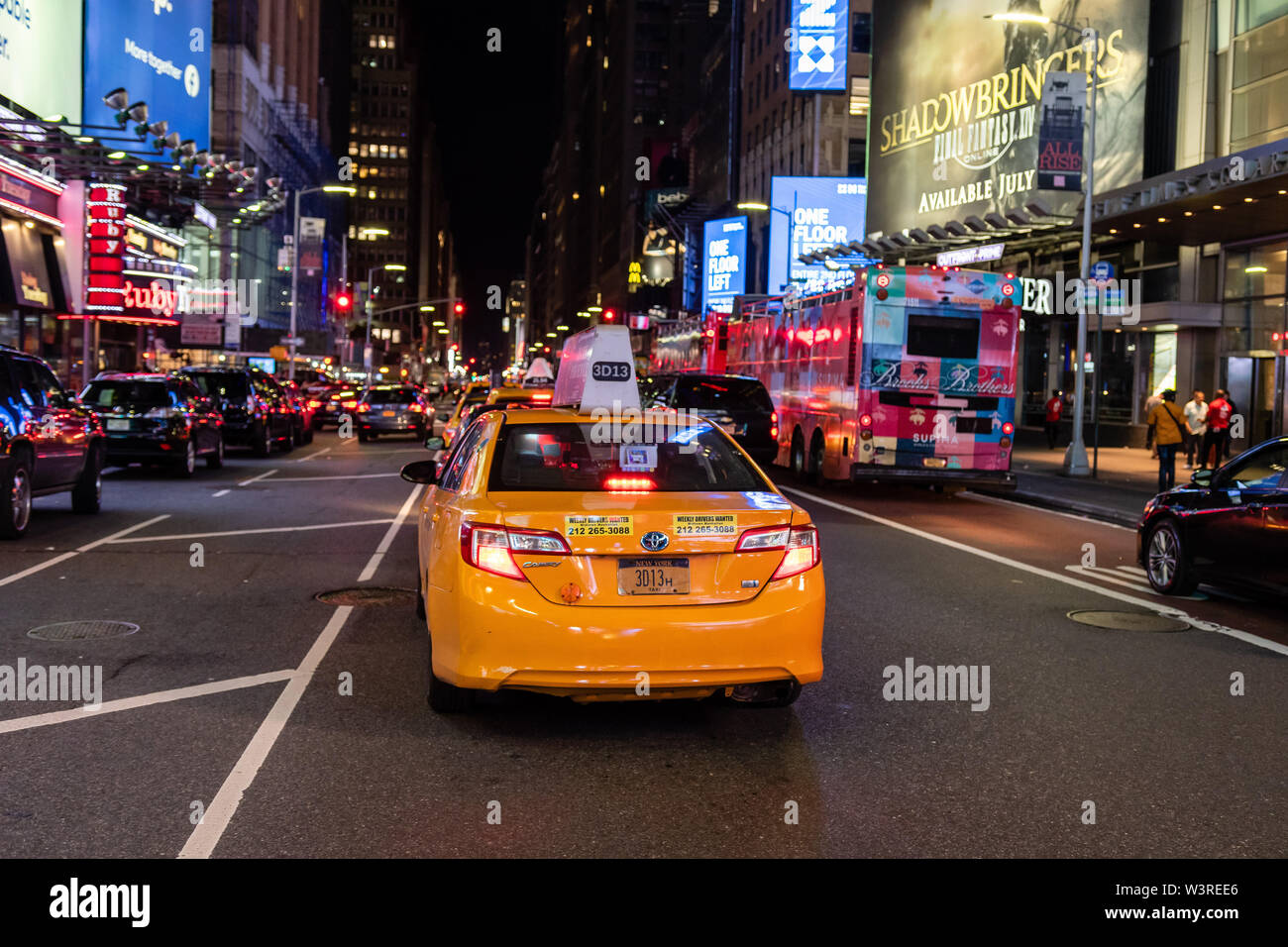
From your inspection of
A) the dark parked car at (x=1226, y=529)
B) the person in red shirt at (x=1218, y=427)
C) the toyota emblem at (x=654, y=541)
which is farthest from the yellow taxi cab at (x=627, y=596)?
the person in red shirt at (x=1218, y=427)

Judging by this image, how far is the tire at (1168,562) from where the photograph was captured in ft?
38.0

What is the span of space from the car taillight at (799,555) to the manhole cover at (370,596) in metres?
4.80

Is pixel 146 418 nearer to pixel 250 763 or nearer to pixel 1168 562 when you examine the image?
pixel 1168 562

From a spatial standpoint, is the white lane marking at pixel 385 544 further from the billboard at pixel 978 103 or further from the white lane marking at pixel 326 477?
the billboard at pixel 978 103

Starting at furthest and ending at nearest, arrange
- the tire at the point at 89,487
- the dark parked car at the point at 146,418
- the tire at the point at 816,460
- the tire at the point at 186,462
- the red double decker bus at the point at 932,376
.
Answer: the tire at the point at 816,460 < the tire at the point at 186,462 < the dark parked car at the point at 146,418 < the red double decker bus at the point at 932,376 < the tire at the point at 89,487

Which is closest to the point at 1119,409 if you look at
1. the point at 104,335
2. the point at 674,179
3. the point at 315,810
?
the point at 104,335

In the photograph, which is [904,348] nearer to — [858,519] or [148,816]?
[858,519]

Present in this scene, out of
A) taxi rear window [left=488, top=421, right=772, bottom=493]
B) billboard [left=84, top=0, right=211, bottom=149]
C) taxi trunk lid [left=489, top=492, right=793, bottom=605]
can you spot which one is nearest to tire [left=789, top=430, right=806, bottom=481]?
taxi rear window [left=488, top=421, right=772, bottom=493]

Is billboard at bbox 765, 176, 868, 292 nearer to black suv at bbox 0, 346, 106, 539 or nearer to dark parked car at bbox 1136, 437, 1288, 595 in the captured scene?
black suv at bbox 0, 346, 106, 539

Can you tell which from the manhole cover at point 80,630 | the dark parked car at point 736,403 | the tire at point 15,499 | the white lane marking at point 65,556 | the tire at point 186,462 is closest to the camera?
the manhole cover at point 80,630

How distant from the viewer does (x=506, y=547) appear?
20.6 feet

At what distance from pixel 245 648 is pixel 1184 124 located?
104 feet

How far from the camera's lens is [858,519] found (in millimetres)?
17781

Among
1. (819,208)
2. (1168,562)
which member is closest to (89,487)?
(1168,562)
